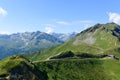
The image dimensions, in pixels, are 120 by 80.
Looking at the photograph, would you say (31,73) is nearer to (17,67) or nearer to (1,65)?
(17,67)

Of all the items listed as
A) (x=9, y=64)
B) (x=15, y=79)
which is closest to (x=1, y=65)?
(x=9, y=64)

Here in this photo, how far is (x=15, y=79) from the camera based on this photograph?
185 metres

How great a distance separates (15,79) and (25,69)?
455 inches

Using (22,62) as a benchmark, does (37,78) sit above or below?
below

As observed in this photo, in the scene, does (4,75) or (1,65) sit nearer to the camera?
(4,75)

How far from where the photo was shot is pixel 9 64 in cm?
19662

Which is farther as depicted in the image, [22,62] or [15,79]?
[22,62]

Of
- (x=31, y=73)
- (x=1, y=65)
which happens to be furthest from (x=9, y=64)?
(x=31, y=73)

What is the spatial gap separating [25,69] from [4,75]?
16.6 meters

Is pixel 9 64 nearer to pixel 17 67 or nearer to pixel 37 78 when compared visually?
pixel 17 67

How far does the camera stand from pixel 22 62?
650 feet

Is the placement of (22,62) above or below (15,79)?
above

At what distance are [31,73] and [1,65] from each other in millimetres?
23199

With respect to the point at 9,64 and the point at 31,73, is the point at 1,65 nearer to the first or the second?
the point at 9,64
